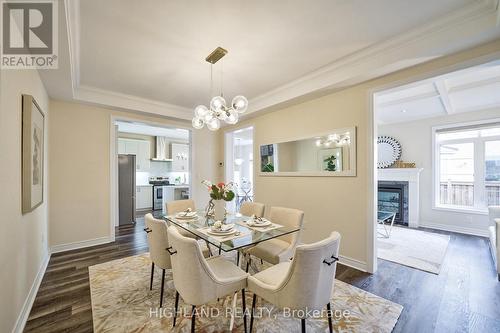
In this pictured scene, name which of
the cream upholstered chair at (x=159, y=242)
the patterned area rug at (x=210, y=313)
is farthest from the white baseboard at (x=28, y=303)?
the cream upholstered chair at (x=159, y=242)

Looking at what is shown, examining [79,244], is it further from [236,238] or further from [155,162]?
[155,162]

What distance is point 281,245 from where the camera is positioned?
239 centimetres

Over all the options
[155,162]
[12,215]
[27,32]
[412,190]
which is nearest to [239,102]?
[27,32]

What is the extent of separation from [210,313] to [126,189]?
4.44 metres

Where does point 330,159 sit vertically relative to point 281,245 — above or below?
above

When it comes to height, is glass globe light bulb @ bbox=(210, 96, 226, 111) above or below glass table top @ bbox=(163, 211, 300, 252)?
above

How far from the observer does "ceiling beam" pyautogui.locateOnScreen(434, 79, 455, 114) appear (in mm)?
3176

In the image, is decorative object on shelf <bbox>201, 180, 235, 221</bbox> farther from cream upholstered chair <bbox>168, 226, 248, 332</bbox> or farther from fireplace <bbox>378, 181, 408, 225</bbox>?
fireplace <bbox>378, 181, 408, 225</bbox>

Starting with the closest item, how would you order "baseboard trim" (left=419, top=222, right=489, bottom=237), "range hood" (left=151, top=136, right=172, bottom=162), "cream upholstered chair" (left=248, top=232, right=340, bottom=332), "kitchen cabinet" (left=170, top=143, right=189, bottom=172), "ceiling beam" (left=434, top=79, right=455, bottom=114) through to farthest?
"cream upholstered chair" (left=248, top=232, right=340, bottom=332) < "ceiling beam" (left=434, top=79, right=455, bottom=114) < "baseboard trim" (left=419, top=222, right=489, bottom=237) < "range hood" (left=151, top=136, right=172, bottom=162) < "kitchen cabinet" (left=170, top=143, right=189, bottom=172)

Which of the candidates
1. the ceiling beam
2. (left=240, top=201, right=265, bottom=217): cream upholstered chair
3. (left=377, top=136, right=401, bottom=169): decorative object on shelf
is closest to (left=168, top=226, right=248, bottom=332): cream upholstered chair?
(left=240, top=201, right=265, bottom=217): cream upholstered chair

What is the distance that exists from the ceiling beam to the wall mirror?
149 centimetres

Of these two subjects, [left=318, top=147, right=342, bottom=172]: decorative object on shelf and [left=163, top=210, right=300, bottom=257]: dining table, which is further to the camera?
[left=318, top=147, right=342, bottom=172]: decorative object on shelf

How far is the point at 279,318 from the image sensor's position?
1.84m

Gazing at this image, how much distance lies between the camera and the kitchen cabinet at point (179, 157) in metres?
7.84
